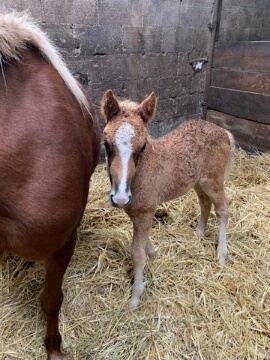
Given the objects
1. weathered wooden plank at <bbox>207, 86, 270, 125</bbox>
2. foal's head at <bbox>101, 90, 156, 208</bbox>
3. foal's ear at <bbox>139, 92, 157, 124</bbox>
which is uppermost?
foal's ear at <bbox>139, 92, 157, 124</bbox>

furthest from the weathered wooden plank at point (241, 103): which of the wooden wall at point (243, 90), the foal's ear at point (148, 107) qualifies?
the foal's ear at point (148, 107)

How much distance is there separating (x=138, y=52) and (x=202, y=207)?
6.00ft

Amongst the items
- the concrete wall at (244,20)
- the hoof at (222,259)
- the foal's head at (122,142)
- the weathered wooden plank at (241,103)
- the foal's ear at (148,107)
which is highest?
the concrete wall at (244,20)

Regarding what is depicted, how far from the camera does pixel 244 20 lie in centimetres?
388

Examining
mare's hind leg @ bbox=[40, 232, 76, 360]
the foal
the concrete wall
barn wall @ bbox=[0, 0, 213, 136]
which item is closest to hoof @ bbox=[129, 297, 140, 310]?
the foal

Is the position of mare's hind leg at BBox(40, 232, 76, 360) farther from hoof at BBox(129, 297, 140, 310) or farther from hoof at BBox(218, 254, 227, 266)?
hoof at BBox(218, 254, 227, 266)

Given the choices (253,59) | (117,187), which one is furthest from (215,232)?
(253,59)

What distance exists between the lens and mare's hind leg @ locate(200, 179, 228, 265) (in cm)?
206

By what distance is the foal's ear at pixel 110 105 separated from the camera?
4.92 feet

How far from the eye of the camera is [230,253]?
86.7 inches

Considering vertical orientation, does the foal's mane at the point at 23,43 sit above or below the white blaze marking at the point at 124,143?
above

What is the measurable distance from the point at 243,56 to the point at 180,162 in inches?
88.5

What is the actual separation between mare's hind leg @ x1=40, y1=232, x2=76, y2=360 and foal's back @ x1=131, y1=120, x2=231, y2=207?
0.53 metres

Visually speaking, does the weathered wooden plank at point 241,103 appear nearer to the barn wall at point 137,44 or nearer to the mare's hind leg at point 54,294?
the barn wall at point 137,44
